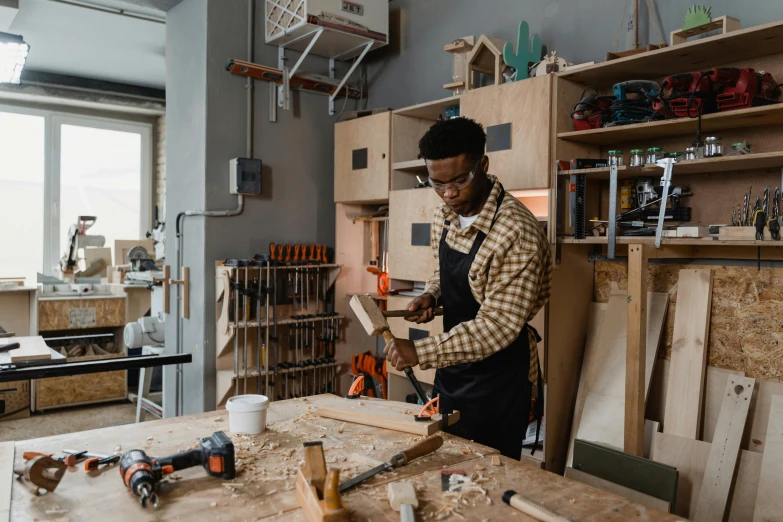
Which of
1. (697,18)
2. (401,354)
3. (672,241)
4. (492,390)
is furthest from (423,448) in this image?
(697,18)

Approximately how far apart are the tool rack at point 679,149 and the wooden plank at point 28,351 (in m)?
2.53

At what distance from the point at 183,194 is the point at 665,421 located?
3004 mm

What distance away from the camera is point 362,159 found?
3809mm

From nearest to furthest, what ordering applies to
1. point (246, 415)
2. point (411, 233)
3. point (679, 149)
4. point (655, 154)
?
1. point (246, 415)
2. point (655, 154)
3. point (679, 149)
4. point (411, 233)

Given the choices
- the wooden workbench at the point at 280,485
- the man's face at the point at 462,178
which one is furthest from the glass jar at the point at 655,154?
the wooden workbench at the point at 280,485

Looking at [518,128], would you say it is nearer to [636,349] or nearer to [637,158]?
[637,158]

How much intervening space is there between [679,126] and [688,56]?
0.30m

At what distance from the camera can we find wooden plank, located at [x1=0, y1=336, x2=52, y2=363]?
292 cm

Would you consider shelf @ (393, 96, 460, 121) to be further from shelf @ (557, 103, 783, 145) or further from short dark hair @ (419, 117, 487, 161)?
short dark hair @ (419, 117, 487, 161)

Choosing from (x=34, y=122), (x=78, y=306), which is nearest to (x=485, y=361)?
(x=78, y=306)

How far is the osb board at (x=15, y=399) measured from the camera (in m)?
4.87

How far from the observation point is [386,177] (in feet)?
11.9

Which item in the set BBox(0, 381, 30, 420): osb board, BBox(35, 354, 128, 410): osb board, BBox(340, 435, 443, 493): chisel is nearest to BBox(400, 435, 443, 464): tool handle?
BBox(340, 435, 443, 493): chisel

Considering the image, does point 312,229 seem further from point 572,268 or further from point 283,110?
point 572,268
